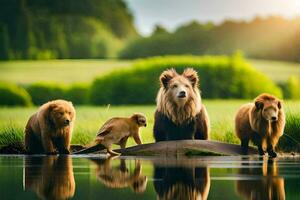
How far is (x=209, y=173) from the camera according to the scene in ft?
34.3

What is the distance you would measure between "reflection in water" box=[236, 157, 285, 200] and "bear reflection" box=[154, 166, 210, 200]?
0.31 meters

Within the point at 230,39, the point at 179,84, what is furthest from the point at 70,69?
the point at 179,84

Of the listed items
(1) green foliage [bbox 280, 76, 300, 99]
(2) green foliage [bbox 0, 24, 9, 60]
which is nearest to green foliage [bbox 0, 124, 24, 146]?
(2) green foliage [bbox 0, 24, 9, 60]

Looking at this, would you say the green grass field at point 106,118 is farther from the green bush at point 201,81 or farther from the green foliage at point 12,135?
the green bush at point 201,81

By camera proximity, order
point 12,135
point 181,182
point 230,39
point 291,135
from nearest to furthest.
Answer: point 181,182, point 291,135, point 12,135, point 230,39

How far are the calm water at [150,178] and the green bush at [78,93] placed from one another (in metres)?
4.16

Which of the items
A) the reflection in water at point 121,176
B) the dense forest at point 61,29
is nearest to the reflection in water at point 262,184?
the reflection in water at point 121,176

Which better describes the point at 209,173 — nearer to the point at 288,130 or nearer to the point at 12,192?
the point at 12,192

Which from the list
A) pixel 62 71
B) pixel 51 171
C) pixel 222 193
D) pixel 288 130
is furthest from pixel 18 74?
pixel 222 193

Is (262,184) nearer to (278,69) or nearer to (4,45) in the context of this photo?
(278,69)

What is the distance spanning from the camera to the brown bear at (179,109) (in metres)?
12.6

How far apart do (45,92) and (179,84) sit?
4944mm

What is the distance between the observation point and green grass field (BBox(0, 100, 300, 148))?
46.4 feet

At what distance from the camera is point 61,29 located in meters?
18.5
